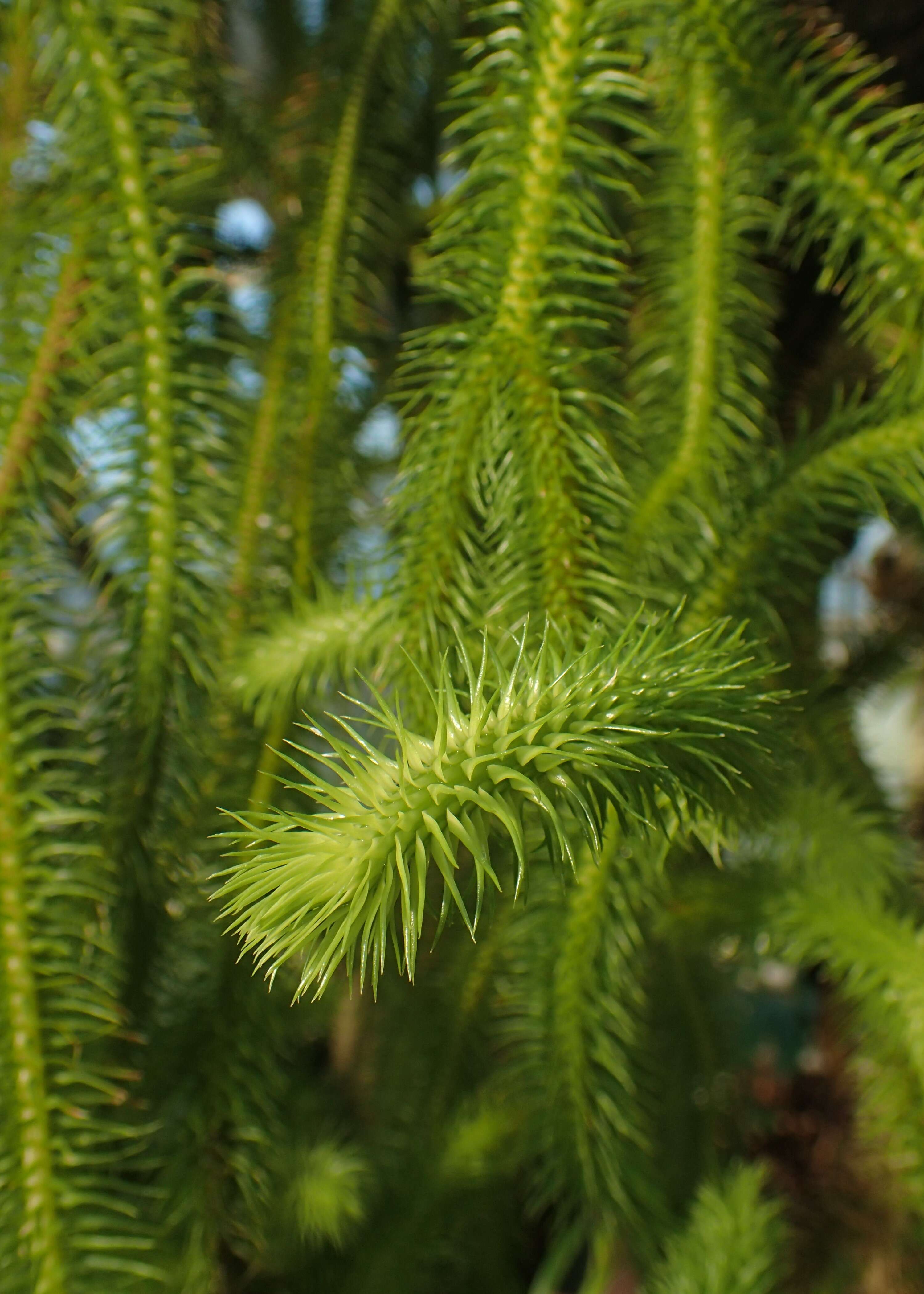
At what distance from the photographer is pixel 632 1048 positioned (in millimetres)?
761

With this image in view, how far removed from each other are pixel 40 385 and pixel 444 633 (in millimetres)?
325

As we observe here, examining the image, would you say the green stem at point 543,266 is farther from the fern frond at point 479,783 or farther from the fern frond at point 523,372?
the fern frond at point 479,783

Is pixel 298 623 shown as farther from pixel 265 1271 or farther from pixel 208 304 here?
pixel 265 1271

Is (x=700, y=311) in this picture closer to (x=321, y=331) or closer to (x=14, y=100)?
(x=321, y=331)

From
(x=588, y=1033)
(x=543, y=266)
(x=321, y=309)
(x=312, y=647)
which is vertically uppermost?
(x=321, y=309)

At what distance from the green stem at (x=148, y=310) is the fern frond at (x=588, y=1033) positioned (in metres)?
Answer: 0.28

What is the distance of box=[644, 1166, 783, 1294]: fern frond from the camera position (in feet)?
1.95

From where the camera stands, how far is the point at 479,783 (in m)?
0.32

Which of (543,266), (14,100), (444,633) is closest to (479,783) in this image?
(444,633)

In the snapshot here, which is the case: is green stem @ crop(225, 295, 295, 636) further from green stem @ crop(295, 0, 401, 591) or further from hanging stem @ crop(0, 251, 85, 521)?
hanging stem @ crop(0, 251, 85, 521)

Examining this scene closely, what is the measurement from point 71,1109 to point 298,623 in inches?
11.6

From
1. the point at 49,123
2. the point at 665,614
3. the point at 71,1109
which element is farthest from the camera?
the point at 49,123

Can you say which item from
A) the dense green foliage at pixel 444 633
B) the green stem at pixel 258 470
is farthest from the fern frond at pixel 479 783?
the green stem at pixel 258 470

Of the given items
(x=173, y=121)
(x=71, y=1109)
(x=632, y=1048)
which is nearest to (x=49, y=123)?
(x=173, y=121)
